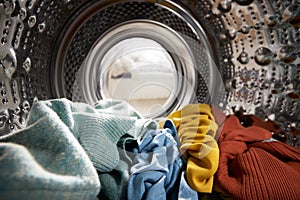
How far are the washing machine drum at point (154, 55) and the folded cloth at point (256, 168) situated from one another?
0.17 meters

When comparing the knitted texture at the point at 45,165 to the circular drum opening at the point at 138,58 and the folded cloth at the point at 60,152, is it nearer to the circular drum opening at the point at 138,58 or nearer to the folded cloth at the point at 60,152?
the folded cloth at the point at 60,152

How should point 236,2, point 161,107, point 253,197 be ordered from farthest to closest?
point 161,107
point 236,2
point 253,197

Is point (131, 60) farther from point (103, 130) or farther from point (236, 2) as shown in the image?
point (103, 130)

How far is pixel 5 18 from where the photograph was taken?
1.85ft

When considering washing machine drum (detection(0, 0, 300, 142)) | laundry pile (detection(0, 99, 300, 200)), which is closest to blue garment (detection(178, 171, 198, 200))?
laundry pile (detection(0, 99, 300, 200))

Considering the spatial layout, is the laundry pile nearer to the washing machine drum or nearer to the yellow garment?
the yellow garment

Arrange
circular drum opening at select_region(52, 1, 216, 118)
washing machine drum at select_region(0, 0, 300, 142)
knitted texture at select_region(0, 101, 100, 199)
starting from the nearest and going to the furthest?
knitted texture at select_region(0, 101, 100, 199), washing machine drum at select_region(0, 0, 300, 142), circular drum opening at select_region(52, 1, 216, 118)

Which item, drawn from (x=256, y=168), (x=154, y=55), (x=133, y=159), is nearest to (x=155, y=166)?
(x=133, y=159)

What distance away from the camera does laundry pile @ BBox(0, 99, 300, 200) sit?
1.13 feet

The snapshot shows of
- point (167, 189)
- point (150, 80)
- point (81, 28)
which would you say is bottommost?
point (167, 189)

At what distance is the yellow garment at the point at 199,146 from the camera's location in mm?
510

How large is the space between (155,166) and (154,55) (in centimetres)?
47

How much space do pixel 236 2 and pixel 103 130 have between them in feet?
1.30

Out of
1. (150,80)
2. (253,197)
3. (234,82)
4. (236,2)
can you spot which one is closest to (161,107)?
(150,80)
